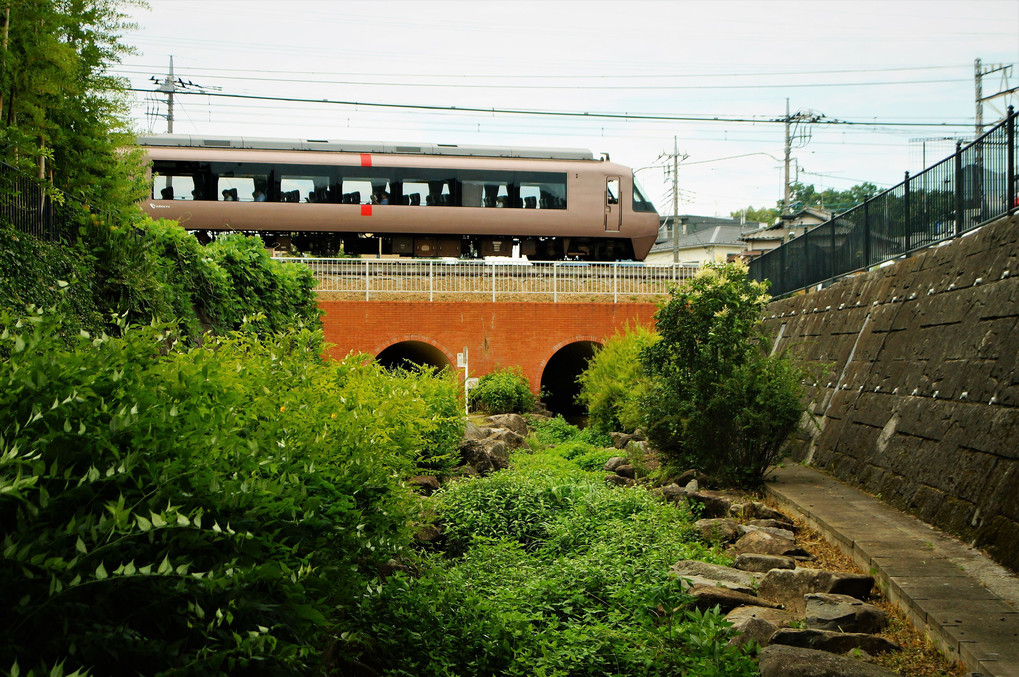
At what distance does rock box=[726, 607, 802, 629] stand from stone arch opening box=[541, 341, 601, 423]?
21994 millimetres

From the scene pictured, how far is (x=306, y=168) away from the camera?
23.3 metres

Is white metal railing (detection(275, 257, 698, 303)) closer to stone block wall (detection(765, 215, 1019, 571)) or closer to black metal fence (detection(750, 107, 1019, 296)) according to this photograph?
black metal fence (detection(750, 107, 1019, 296))

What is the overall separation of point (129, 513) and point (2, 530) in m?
0.36

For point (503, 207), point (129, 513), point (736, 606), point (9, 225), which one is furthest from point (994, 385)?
point (503, 207)

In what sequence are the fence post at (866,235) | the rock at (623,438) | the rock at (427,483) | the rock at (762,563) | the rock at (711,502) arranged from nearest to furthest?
the rock at (762,563), the rock at (711,502), the rock at (427,483), the fence post at (866,235), the rock at (623,438)

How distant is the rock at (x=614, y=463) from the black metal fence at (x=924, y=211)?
4618 millimetres

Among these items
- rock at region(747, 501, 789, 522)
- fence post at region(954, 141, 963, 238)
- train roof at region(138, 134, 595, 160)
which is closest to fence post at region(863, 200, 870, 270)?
fence post at region(954, 141, 963, 238)

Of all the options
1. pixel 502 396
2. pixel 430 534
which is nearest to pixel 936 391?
pixel 430 534

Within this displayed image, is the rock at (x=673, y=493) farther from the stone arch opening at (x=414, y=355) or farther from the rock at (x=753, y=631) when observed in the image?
the stone arch opening at (x=414, y=355)

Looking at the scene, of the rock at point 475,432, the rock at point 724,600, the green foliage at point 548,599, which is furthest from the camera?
the rock at point 475,432

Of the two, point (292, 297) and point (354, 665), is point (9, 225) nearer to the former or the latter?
point (354, 665)

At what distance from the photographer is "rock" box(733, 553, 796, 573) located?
20.9 ft

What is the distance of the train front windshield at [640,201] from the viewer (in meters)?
25.2

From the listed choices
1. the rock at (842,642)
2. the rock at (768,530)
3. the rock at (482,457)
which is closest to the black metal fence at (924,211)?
the rock at (768,530)
